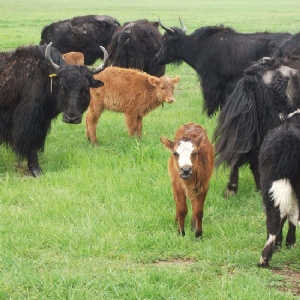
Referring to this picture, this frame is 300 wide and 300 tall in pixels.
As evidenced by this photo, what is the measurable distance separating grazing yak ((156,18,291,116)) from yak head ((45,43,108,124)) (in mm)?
2214

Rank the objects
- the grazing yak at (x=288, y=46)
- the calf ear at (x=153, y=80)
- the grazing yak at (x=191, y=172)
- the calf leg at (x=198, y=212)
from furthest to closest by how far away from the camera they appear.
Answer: the calf ear at (x=153, y=80)
the grazing yak at (x=288, y=46)
the calf leg at (x=198, y=212)
the grazing yak at (x=191, y=172)

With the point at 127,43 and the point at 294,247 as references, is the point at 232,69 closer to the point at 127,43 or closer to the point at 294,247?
the point at 127,43

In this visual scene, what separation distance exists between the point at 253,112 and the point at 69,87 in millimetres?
2742

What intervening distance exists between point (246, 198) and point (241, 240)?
4.47 feet

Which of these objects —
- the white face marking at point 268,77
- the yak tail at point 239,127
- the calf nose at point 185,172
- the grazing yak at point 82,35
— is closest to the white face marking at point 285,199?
the calf nose at point 185,172

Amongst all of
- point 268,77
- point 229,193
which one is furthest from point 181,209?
point 268,77

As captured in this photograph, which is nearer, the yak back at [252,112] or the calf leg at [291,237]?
the calf leg at [291,237]

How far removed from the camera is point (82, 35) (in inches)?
588

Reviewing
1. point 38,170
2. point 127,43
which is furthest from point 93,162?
point 127,43

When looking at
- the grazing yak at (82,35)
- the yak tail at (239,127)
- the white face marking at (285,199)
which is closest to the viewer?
the white face marking at (285,199)

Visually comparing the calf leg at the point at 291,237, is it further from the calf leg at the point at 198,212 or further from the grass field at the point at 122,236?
the calf leg at the point at 198,212

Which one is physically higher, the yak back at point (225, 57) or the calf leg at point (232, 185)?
the yak back at point (225, 57)

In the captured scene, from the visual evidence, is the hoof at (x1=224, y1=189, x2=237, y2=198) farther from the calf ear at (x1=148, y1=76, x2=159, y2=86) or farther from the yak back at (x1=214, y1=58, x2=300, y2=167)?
the calf ear at (x1=148, y1=76, x2=159, y2=86)

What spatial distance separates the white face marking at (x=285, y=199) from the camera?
15.5 ft
